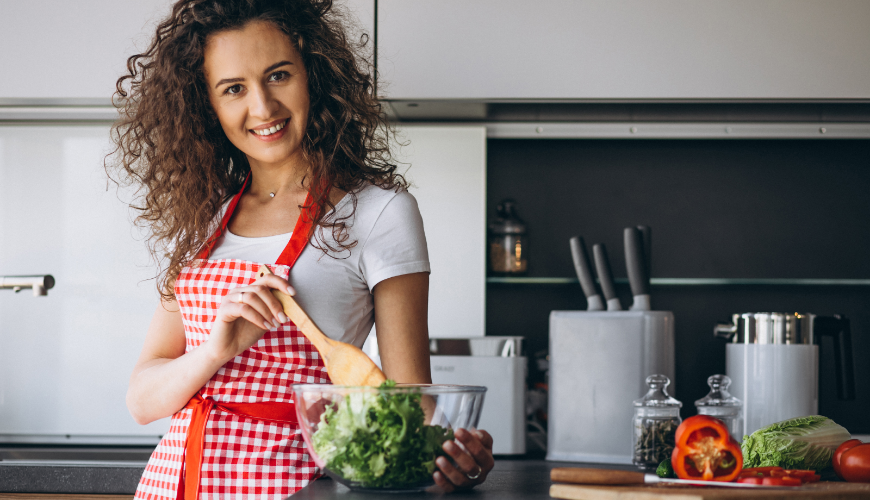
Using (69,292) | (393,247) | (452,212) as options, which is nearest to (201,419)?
(393,247)

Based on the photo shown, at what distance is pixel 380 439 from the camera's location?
2.10ft

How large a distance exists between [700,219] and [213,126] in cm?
125

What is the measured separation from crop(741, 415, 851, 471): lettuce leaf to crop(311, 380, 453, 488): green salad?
Result: 1.58ft

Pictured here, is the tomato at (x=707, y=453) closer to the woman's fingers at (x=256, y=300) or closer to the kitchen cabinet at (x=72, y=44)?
the woman's fingers at (x=256, y=300)

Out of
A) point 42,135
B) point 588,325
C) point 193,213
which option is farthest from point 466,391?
point 42,135

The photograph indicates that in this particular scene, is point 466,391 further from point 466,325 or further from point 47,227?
point 47,227

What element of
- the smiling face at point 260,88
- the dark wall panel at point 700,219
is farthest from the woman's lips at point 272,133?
the dark wall panel at point 700,219

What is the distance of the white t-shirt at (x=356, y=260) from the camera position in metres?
0.90

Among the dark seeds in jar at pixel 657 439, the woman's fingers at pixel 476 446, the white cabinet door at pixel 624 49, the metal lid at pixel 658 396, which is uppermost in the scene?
the white cabinet door at pixel 624 49

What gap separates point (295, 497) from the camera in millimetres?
712

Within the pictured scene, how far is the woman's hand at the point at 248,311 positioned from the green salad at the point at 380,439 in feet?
0.54

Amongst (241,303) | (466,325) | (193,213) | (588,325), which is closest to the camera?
(241,303)

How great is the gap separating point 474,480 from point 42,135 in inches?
58.0

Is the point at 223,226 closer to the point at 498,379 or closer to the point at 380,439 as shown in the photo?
the point at 380,439
